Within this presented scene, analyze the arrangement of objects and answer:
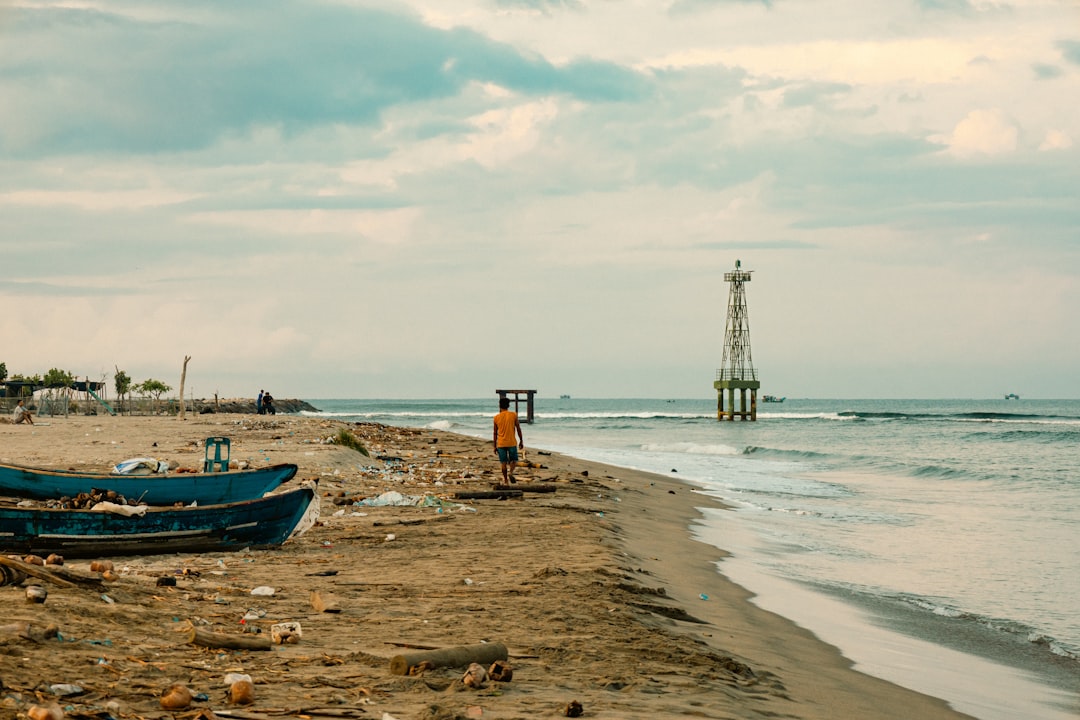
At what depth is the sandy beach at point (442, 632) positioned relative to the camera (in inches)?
198

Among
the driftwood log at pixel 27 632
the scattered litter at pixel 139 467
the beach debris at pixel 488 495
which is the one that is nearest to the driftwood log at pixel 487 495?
the beach debris at pixel 488 495

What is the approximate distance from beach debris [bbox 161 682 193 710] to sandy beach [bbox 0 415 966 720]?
36 mm

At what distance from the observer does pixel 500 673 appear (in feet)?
18.0

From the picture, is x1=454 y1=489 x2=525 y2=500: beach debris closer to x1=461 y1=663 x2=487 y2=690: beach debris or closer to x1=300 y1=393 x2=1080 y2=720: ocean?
x1=300 y1=393 x2=1080 y2=720: ocean

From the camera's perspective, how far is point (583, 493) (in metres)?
18.2

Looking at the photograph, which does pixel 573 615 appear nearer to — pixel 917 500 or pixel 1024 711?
pixel 1024 711

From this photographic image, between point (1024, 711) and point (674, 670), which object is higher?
point (674, 670)

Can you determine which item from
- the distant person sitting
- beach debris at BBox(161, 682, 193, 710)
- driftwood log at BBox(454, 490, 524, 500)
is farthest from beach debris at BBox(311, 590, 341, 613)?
the distant person sitting

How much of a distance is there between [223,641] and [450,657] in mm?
1465

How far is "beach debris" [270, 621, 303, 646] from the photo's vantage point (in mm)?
6188

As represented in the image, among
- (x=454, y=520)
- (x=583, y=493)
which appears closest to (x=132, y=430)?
(x=583, y=493)

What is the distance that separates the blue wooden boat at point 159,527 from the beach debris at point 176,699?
5.00m

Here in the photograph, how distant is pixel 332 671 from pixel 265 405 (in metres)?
59.4

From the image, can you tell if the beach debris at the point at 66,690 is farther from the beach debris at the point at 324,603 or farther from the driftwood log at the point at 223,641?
the beach debris at the point at 324,603
